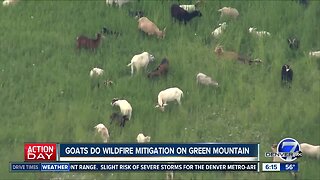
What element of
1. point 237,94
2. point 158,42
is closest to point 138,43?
point 158,42

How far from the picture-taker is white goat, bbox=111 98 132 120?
1275 centimetres

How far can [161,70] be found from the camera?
1396 centimetres

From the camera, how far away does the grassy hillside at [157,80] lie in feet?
41.2

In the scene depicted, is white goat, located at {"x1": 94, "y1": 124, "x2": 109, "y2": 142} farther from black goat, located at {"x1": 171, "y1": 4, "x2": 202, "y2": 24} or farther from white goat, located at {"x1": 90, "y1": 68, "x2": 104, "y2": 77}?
black goat, located at {"x1": 171, "y1": 4, "x2": 202, "y2": 24}

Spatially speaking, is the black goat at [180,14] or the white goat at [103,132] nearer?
the white goat at [103,132]

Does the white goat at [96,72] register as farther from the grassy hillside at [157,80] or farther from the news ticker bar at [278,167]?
the news ticker bar at [278,167]

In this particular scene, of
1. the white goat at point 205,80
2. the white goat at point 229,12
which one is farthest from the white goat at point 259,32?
the white goat at point 205,80

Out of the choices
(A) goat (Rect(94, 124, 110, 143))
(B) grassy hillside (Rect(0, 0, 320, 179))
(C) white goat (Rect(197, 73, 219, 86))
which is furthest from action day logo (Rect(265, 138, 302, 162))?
(A) goat (Rect(94, 124, 110, 143))

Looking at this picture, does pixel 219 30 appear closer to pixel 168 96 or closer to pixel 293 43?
pixel 293 43

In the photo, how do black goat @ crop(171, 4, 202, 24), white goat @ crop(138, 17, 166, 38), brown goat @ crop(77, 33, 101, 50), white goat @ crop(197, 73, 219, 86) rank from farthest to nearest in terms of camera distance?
black goat @ crop(171, 4, 202, 24), white goat @ crop(138, 17, 166, 38), brown goat @ crop(77, 33, 101, 50), white goat @ crop(197, 73, 219, 86)

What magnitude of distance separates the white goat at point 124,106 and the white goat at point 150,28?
2983 mm

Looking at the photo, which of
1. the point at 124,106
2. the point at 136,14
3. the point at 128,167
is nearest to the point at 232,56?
the point at 136,14

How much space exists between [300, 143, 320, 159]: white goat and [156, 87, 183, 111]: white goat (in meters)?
3.11

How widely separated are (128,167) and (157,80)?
9.56ft
